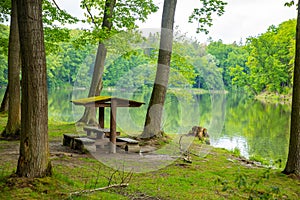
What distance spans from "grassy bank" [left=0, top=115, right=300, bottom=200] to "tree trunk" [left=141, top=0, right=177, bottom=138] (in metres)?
2.35

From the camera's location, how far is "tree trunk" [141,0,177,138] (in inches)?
472

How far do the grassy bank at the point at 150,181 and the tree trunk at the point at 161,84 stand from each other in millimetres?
2350

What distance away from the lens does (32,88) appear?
5.33m

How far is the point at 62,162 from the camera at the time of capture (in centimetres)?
794

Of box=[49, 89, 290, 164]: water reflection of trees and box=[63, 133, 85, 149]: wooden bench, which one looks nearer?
box=[63, 133, 85, 149]: wooden bench

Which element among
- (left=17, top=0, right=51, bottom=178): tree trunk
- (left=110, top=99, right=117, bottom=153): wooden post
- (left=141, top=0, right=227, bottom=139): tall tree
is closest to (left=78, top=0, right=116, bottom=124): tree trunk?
(left=141, top=0, right=227, bottom=139): tall tree

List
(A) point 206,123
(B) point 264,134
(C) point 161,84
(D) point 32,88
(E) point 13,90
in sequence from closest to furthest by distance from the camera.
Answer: (D) point 32,88
(E) point 13,90
(C) point 161,84
(A) point 206,123
(B) point 264,134

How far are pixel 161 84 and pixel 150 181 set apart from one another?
214 inches

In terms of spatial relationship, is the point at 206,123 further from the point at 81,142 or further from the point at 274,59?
the point at 274,59

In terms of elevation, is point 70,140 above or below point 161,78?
below

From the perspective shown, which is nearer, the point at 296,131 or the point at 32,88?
the point at 32,88

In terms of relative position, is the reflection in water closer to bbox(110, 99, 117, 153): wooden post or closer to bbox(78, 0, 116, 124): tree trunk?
bbox(78, 0, 116, 124): tree trunk

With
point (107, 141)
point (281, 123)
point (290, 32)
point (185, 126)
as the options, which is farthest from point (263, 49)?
point (107, 141)

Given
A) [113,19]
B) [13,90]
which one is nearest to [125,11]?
[113,19]
